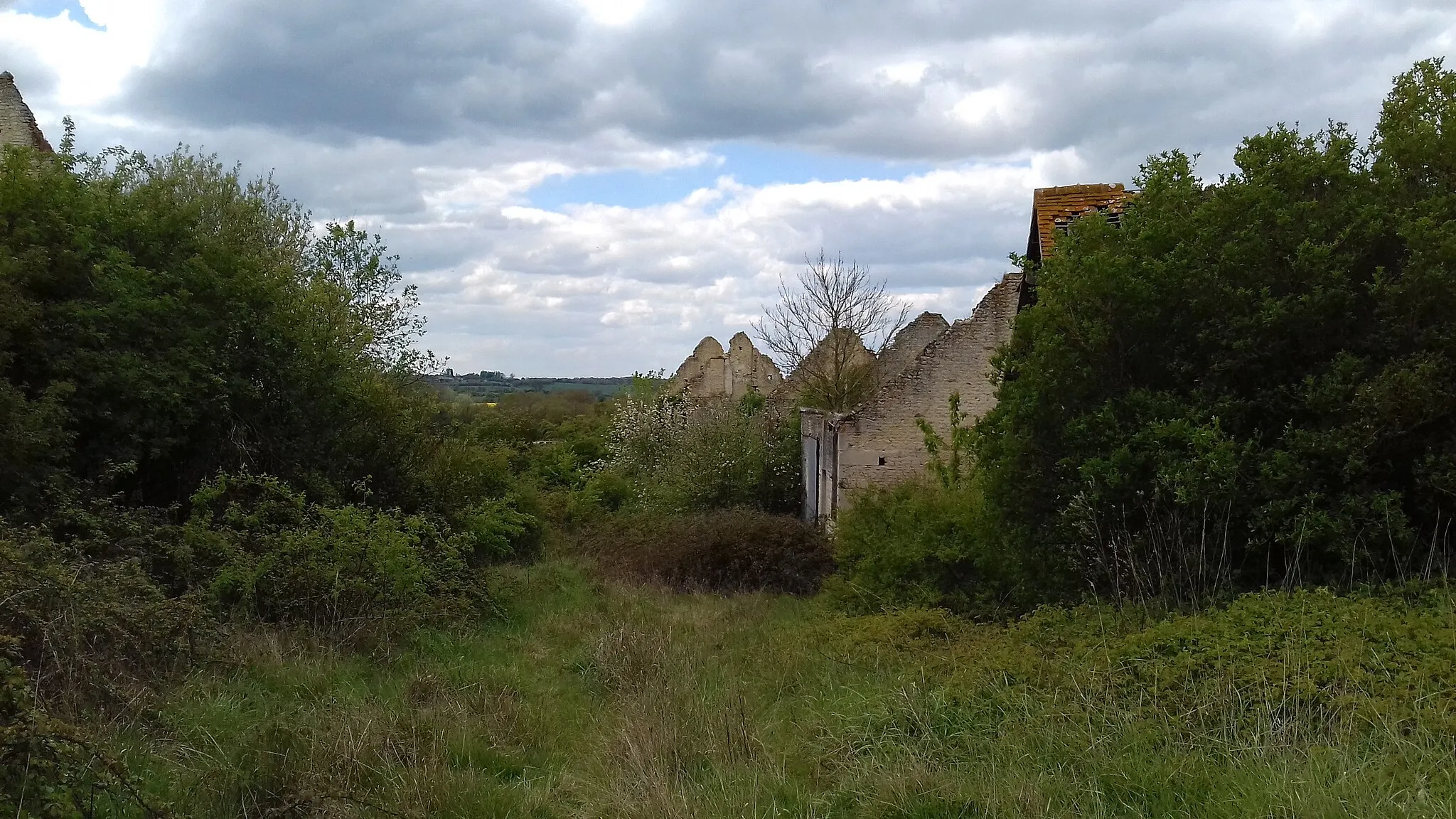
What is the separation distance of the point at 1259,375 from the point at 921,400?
1038cm

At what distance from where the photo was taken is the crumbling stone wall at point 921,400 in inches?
784

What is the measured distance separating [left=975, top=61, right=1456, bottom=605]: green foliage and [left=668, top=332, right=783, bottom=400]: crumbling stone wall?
4049cm

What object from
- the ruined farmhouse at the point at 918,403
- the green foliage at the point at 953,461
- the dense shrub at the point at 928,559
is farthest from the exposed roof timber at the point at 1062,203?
the dense shrub at the point at 928,559

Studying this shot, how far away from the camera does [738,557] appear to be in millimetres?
17594

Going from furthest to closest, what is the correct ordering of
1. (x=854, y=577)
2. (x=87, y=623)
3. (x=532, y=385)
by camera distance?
(x=532, y=385)
(x=854, y=577)
(x=87, y=623)

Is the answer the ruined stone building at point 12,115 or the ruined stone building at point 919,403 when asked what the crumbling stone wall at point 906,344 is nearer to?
the ruined stone building at point 919,403

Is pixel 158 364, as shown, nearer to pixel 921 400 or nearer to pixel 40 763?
pixel 40 763

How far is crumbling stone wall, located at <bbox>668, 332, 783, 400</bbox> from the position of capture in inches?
2034

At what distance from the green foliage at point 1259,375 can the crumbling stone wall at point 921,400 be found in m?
8.76

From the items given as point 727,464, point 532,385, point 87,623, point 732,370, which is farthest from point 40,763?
point 532,385

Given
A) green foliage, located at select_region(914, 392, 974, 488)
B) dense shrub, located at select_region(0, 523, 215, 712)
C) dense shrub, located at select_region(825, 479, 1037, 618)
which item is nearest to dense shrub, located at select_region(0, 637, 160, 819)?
dense shrub, located at select_region(0, 523, 215, 712)

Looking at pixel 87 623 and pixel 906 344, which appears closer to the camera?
pixel 87 623

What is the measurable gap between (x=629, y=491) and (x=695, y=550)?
37.6 feet

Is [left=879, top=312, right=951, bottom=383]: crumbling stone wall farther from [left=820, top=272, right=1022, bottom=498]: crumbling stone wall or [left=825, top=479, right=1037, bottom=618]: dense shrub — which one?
[left=825, top=479, right=1037, bottom=618]: dense shrub
